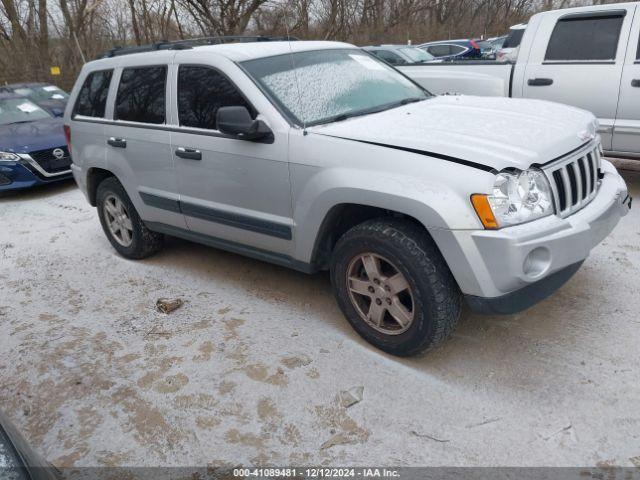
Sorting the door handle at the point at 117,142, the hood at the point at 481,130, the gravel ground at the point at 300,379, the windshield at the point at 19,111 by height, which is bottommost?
the gravel ground at the point at 300,379

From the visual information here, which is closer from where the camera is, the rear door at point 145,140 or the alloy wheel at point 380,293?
the alloy wheel at point 380,293

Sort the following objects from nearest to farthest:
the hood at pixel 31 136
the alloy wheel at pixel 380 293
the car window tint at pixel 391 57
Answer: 1. the alloy wheel at pixel 380 293
2. the hood at pixel 31 136
3. the car window tint at pixel 391 57

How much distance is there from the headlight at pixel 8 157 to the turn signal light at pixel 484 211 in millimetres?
6951

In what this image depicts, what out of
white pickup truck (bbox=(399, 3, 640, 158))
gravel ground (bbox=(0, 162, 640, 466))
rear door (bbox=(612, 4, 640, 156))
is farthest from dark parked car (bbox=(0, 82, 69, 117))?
rear door (bbox=(612, 4, 640, 156))

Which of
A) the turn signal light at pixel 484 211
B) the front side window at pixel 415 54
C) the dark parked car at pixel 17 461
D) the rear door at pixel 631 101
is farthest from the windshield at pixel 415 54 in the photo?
the dark parked car at pixel 17 461

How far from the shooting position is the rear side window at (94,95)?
469cm

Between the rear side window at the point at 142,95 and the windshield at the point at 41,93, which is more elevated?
the rear side window at the point at 142,95

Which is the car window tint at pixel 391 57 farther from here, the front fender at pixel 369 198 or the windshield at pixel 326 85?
the front fender at pixel 369 198

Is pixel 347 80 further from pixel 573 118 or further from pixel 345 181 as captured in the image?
pixel 573 118

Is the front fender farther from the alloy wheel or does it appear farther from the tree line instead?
the tree line

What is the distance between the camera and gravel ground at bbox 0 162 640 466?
8.45 feet

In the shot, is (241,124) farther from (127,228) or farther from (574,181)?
(127,228)

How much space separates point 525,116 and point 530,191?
0.76m

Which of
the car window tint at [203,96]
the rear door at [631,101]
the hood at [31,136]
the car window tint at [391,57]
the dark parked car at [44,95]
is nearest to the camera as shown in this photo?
the car window tint at [203,96]
